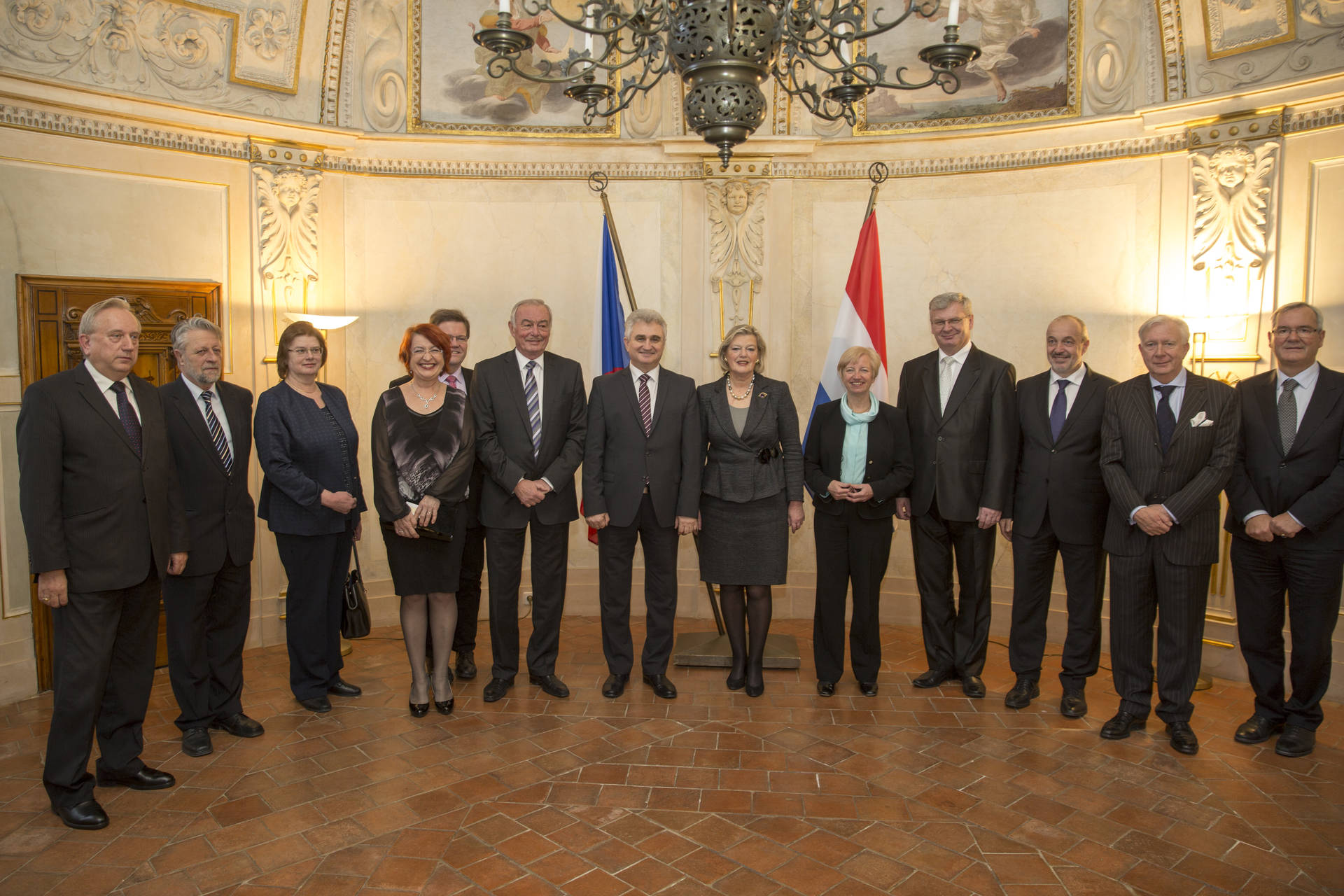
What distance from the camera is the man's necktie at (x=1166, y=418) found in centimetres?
417

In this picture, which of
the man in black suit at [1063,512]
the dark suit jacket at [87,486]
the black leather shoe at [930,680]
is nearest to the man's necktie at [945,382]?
the man in black suit at [1063,512]

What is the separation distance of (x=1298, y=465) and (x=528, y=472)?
356cm

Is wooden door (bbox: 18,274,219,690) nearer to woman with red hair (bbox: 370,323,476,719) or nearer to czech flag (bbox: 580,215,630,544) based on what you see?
woman with red hair (bbox: 370,323,476,719)

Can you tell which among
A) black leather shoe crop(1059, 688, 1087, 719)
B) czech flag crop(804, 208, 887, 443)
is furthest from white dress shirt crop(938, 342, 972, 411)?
black leather shoe crop(1059, 688, 1087, 719)

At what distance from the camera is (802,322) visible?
6492 millimetres

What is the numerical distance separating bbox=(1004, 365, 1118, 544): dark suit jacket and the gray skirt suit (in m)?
1.16

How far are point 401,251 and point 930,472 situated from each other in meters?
3.85

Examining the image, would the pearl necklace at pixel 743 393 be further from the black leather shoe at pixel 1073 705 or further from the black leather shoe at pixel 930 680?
the black leather shoe at pixel 1073 705

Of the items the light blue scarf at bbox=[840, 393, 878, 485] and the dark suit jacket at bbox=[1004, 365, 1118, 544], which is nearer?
the dark suit jacket at bbox=[1004, 365, 1118, 544]

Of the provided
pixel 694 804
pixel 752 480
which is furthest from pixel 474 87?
pixel 694 804

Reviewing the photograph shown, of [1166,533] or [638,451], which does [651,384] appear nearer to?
[638,451]

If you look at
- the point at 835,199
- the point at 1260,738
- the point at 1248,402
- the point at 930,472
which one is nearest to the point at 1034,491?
the point at 930,472

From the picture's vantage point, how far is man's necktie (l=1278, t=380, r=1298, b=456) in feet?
13.7

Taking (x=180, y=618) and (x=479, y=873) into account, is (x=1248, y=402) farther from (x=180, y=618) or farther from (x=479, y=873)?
(x=180, y=618)
